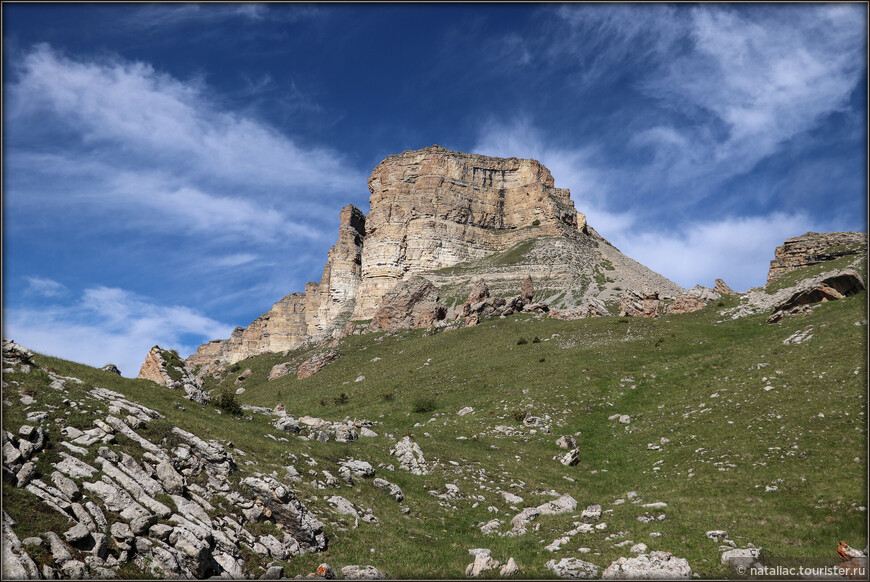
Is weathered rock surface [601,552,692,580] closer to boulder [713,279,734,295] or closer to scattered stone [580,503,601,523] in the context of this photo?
scattered stone [580,503,601,523]

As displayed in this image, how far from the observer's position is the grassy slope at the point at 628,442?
1723 cm

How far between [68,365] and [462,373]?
1454 inches

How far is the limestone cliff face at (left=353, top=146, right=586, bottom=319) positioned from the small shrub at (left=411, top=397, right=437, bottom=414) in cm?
9867

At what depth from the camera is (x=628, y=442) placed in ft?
102

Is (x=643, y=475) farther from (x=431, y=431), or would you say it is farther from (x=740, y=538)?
(x=431, y=431)

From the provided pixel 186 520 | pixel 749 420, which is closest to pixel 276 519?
pixel 186 520

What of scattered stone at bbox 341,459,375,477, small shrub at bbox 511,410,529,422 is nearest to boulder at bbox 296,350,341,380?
small shrub at bbox 511,410,529,422

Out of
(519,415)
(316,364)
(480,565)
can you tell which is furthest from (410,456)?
(316,364)

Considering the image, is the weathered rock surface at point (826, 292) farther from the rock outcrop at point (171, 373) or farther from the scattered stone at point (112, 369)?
the scattered stone at point (112, 369)

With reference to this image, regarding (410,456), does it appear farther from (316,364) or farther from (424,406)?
(316,364)

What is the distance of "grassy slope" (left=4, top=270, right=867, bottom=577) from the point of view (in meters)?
17.2

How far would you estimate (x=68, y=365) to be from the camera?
2375 centimetres

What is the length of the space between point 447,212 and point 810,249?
316ft

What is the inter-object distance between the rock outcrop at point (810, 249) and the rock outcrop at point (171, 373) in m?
84.7
